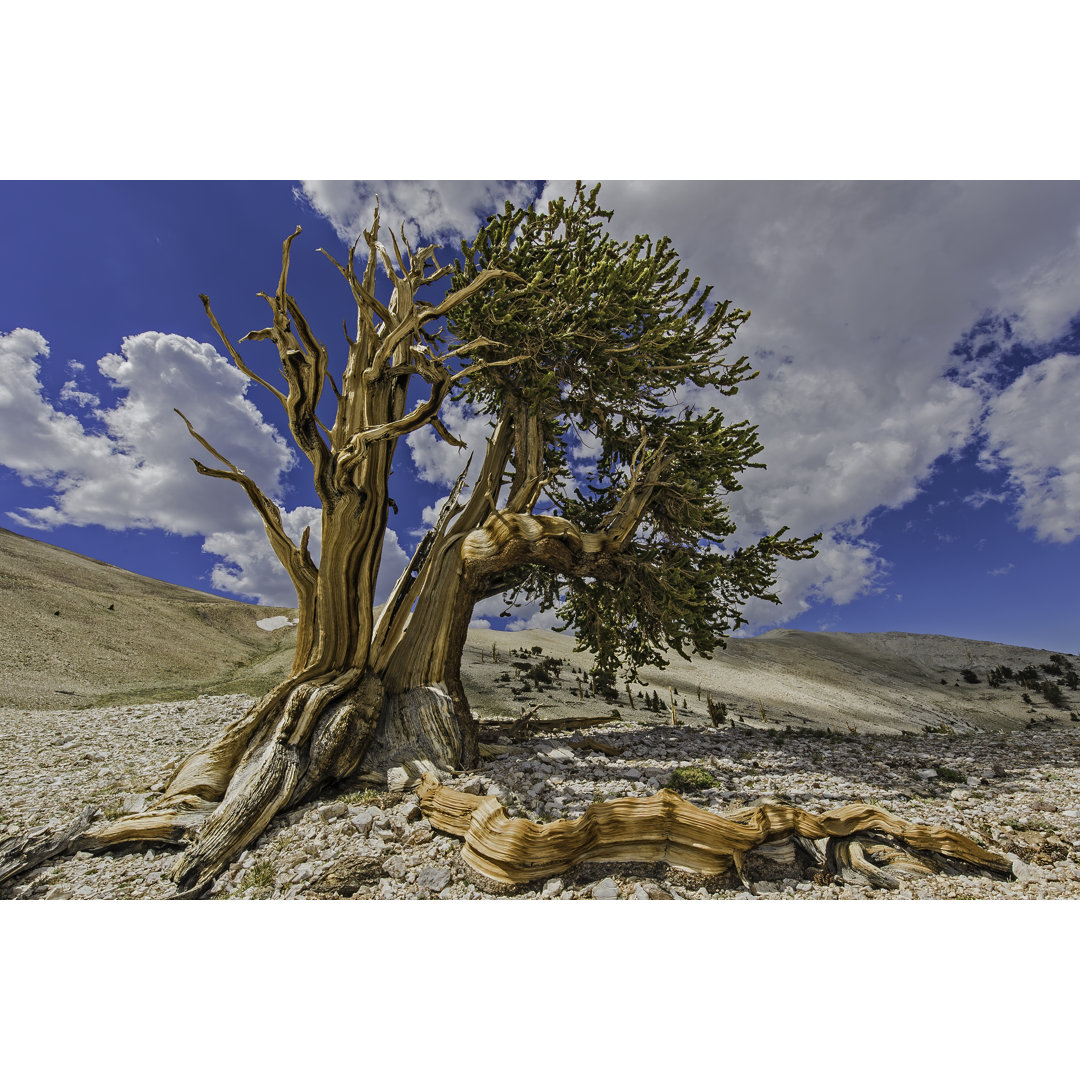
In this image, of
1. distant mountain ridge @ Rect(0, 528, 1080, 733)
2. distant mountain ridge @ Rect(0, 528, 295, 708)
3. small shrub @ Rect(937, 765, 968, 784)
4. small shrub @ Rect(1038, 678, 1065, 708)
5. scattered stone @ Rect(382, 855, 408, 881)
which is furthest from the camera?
small shrub @ Rect(1038, 678, 1065, 708)

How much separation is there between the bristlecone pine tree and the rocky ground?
Answer: 58 cm

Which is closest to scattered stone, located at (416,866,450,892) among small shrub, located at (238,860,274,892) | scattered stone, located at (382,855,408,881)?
scattered stone, located at (382,855,408,881)

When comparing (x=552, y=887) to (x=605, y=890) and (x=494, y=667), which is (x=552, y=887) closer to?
(x=605, y=890)

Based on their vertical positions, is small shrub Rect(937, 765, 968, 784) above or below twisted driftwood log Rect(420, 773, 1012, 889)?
above

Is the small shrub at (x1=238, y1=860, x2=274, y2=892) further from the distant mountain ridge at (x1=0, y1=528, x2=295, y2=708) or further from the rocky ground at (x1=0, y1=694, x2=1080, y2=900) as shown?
the distant mountain ridge at (x1=0, y1=528, x2=295, y2=708)

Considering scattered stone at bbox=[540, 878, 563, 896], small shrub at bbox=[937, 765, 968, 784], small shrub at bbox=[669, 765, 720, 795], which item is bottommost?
scattered stone at bbox=[540, 878, 563, 896]

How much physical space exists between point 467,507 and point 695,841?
245 inches

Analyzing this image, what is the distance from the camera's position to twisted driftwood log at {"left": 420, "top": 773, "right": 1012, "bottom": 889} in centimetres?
396

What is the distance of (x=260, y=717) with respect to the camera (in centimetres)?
611

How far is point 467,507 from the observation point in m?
9.01

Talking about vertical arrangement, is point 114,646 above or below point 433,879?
below

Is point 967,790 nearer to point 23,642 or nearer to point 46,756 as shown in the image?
point 46,756

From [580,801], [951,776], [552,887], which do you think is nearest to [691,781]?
[580,801]

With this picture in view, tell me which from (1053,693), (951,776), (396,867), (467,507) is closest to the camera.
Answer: (396,867)
